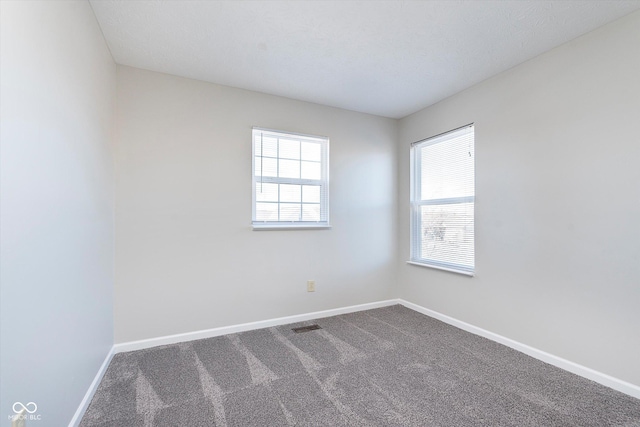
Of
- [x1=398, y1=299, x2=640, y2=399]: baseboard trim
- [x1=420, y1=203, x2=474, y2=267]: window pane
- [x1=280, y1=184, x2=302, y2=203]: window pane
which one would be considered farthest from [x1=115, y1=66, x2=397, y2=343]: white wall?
[x1=398, y1=299, x2=640, y2=399]: baseboard trim

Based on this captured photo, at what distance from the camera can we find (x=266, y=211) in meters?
3.15

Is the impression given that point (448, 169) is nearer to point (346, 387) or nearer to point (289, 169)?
point (289, 169)

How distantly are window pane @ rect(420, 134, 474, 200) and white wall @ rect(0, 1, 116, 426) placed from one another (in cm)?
326

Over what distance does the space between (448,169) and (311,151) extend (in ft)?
5.20

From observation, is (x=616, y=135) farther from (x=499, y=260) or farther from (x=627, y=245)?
(x=499, y=260)

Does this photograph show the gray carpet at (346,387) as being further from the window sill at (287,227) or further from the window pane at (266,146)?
the window pane at (266,146)

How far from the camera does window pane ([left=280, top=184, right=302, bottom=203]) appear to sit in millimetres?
3236

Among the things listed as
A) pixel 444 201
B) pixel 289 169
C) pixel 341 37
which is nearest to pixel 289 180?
pixel 289 169

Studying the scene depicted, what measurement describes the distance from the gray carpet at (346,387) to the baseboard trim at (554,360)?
0.06m

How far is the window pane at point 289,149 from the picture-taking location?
128 inches

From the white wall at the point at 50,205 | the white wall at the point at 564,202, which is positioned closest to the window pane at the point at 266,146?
the white wall at the point at 50,205

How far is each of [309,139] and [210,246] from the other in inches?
63.9

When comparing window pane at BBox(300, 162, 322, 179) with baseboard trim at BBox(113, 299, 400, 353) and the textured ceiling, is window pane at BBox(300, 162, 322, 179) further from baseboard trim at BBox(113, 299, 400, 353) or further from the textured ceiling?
baseboard trim at BBox(113, 299, 400, 353)

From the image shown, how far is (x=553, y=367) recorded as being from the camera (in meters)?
2.24
